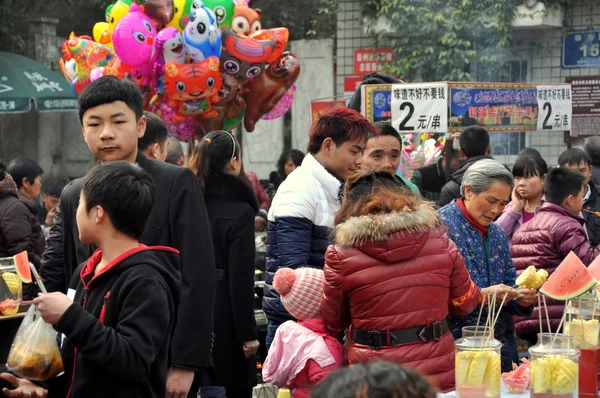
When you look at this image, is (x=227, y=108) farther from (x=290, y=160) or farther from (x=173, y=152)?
(x=173, y=152)

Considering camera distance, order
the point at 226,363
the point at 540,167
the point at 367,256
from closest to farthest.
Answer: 1. the point at 367,256
2. the point at 226,363
3. the point at 540,167

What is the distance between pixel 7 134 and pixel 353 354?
16138mm

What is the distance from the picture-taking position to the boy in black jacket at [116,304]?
2982 mm

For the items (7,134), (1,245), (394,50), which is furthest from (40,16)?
(1,245)

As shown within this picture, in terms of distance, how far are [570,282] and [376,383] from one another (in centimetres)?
250

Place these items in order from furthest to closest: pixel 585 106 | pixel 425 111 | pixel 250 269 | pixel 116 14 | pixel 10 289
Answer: pixel 585 106 → pixel 116 14 → pixel 425 111 → pixel 250 269 → pixel 10 289

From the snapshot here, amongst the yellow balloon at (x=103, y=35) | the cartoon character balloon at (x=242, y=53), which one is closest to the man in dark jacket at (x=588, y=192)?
the cartoon character balloon at (x=242, y=53)

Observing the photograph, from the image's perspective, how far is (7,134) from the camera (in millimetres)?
18656

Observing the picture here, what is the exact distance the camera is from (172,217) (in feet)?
12.4


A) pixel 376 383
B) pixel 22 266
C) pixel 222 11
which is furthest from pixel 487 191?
pixel 222 11

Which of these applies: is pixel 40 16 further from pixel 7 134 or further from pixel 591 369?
pixel 591 369

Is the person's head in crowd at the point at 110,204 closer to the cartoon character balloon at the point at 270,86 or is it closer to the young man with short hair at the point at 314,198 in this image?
the young man with short hair at the point at 314,198

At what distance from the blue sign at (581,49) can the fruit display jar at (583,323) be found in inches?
406

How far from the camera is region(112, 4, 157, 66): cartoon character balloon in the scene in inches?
377
